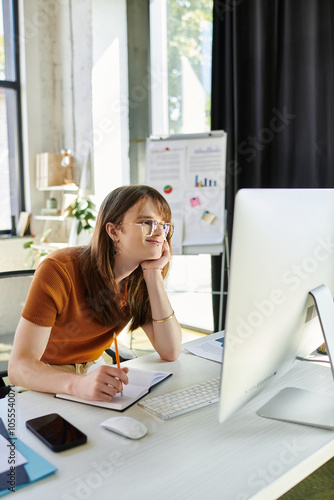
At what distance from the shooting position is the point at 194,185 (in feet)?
11.4

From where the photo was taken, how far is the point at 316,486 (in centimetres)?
125

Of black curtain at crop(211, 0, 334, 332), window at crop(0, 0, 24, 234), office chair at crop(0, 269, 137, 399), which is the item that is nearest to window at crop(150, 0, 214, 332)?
black curtain at crop(211, 0, 334, 332)

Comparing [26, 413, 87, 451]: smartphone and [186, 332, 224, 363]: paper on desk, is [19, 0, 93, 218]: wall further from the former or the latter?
[26, 413, 87, 451]: smartphone

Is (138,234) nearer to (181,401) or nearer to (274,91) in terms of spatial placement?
(181,401)

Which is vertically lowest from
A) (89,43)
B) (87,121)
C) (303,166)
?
(303,166)

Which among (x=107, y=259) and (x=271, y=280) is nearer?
(x=271, y=280)

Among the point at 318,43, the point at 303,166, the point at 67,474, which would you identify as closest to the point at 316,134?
the point at 303,166

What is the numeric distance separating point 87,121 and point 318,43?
2298mm

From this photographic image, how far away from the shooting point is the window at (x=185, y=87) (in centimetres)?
401

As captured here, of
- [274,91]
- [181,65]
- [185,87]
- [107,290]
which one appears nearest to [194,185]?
[274,91]

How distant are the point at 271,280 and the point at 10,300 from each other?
116 cm

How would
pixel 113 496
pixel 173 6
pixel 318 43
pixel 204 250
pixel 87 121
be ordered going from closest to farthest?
pixel 113 496 < pixel 318 43 < pixel 204 250 < pixel 173 6 < pixel 87 121

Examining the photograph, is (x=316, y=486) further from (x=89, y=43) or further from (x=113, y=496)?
(x=89, y=43)

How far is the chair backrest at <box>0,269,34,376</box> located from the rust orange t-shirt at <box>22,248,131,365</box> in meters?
0.32
